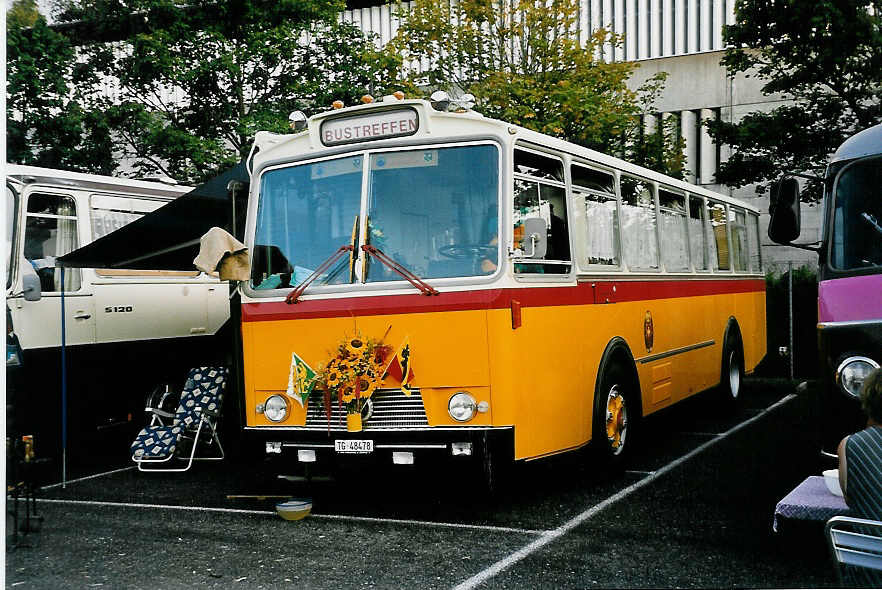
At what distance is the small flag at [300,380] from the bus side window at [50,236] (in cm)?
347

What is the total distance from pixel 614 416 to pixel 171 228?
4546 mm

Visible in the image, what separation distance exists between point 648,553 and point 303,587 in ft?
7.28

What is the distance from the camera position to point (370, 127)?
7.92m

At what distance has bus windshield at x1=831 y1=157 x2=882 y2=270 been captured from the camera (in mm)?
6879

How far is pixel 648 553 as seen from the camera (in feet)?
20.8

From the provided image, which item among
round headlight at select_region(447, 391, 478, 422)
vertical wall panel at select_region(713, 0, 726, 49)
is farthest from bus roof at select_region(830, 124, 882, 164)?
vertical wall panel at select_region(713, 0, 726, 49)

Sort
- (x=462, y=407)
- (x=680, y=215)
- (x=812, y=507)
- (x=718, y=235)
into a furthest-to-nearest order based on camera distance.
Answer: (x=718, y=235) < (x=680, y=215) < (x=462, y=407) < (x=812, y=507)

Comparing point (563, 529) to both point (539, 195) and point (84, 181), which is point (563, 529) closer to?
point (539, 195)

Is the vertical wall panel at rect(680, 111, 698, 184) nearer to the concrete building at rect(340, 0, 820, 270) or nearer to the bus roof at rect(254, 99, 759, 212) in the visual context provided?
the concrete building at rect(340, 0, 820, 270)

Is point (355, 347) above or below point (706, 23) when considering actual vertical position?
below

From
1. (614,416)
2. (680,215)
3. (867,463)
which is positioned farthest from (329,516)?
(680,215)

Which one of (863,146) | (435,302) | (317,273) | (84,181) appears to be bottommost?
(435,302)

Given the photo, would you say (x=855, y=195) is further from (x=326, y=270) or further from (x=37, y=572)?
(x=37, y=572)

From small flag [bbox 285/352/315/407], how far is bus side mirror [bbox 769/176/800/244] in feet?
12.1
